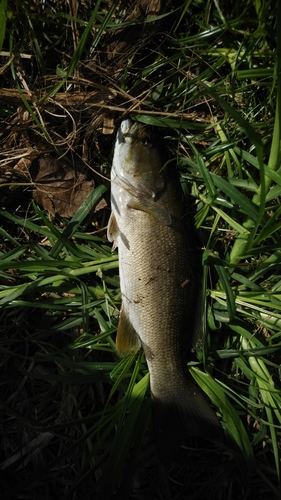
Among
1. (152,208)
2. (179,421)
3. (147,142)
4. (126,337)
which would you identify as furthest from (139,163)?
(179,421)

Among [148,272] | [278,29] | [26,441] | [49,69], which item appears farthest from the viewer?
[26,441]

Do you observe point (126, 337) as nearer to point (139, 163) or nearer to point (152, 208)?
point (152, 208)

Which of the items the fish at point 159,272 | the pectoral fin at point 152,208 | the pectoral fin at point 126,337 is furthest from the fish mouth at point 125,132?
the pectoral fin at point 126,337

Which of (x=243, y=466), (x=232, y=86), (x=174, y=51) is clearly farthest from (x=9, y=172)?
(x=243, y=466)

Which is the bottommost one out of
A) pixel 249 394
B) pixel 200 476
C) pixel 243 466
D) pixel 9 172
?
pixel 200 476

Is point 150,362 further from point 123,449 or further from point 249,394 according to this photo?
point 249,394

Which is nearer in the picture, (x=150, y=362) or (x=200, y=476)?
(x=150, y=362)

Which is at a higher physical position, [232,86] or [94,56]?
[94,56]
